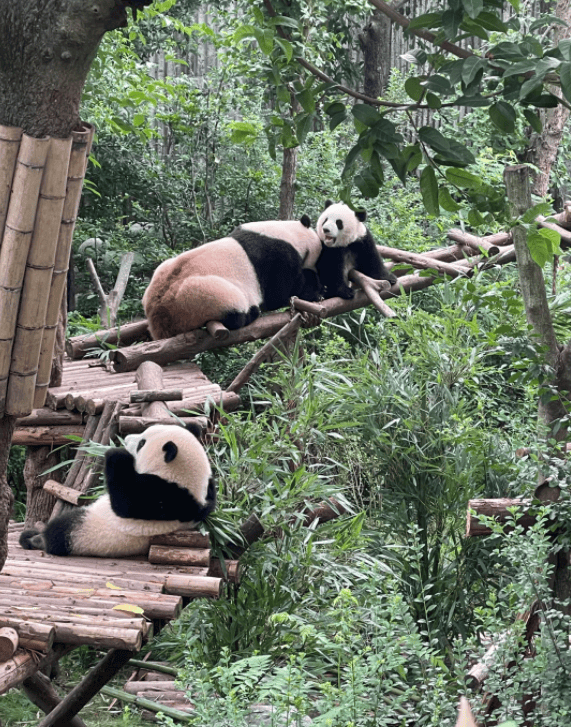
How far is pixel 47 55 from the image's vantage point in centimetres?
162

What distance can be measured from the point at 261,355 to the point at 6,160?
114 inches

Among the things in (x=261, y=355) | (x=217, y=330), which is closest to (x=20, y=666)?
(x=261, y=355)

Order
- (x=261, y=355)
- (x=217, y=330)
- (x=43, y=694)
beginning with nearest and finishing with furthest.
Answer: (x=43, y=694)
(x=261, y=355)
(x=217, y=330)

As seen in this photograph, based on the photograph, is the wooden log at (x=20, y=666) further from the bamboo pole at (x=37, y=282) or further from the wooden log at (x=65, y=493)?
the wooden log at (x=65, y=493)

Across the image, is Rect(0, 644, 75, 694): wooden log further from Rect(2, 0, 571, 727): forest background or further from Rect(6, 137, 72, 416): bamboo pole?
Rect(6, 137, 72, 416): bamboo pole

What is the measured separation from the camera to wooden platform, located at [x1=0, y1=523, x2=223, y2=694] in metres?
2.33

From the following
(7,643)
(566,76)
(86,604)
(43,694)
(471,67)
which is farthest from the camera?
(43,694)

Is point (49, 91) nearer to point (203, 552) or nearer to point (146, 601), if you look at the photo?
point (146, 601)

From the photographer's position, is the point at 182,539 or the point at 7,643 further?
the point at 182,539

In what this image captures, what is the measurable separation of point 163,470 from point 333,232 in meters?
3.08

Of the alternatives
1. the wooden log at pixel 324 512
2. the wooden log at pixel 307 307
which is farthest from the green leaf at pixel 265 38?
the wooden log at pixel 307 307

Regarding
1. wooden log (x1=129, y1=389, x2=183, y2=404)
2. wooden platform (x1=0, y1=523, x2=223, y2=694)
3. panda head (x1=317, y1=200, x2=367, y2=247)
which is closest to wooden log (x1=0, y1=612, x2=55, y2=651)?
wooden platform (x1=0, y1=523, x2=223, y2=694)

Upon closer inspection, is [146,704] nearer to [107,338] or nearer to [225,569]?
[225,569]

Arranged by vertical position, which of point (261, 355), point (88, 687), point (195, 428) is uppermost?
point (261, 355)
